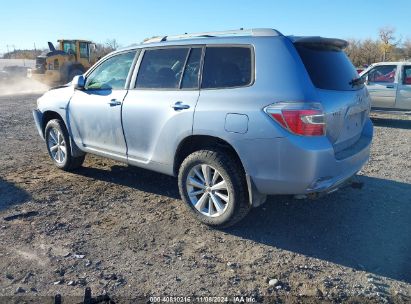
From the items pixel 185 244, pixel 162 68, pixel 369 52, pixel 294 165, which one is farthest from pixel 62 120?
pixel 369 52

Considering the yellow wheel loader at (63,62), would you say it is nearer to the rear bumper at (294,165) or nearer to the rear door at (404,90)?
the rear door at (404,90)

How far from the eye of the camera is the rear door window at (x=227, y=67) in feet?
12.3

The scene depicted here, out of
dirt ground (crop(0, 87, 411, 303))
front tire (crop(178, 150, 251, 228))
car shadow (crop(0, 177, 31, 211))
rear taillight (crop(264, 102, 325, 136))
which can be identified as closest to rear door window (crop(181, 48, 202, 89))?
front tire (crop(178, 150, 251, 228))

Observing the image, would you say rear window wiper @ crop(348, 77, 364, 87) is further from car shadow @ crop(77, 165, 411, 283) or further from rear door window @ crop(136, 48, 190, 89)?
rear door window @ crop(136, 48, 190, 89)

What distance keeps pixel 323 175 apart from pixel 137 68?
2.56 meters

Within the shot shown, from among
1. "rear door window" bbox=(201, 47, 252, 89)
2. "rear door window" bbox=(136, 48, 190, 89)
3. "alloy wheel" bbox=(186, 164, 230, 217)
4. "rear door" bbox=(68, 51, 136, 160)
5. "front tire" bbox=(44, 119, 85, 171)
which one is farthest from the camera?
"front tire" bbox=(44, 119, 85, 171)

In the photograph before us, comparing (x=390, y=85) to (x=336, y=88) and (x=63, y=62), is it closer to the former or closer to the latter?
(x=336, y=88)

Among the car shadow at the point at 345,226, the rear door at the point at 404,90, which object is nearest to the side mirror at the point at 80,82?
the car shadow at the point at 345,226

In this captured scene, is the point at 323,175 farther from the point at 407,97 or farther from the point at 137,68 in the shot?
the point at 407,97

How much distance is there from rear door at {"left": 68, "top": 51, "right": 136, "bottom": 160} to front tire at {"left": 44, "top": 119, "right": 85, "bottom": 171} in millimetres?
328

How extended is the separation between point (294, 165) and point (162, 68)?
199 centimetres

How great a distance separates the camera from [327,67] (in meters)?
3.86

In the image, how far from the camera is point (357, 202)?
471cm

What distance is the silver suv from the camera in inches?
135
